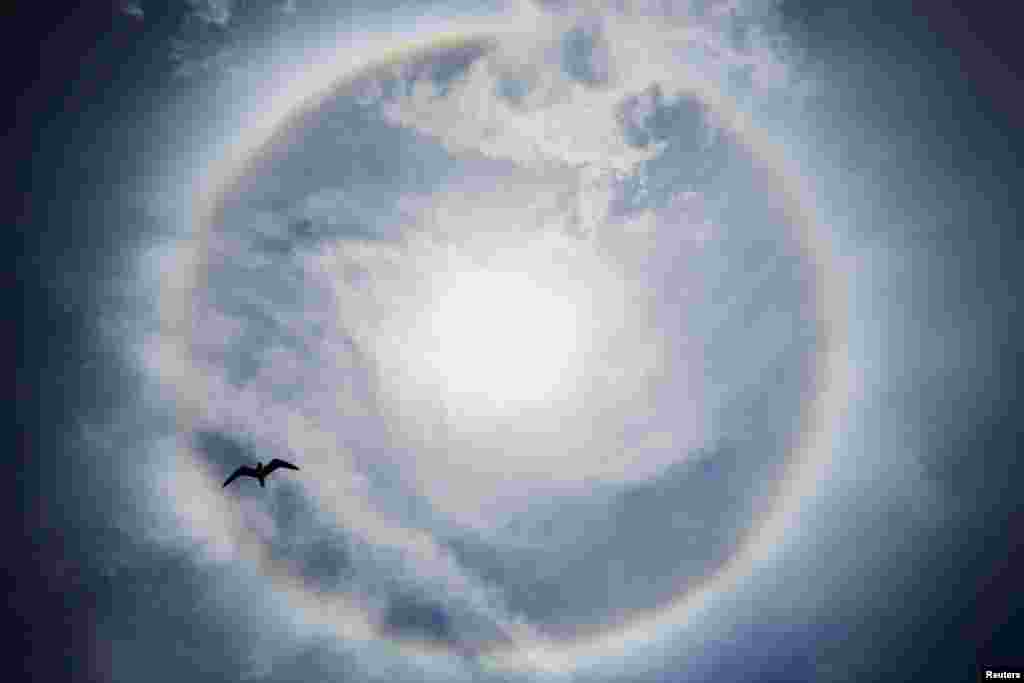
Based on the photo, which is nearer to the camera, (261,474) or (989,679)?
(261,474)

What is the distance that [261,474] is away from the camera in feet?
190

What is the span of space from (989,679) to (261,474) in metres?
85.0

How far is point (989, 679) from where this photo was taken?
96.2 meters
